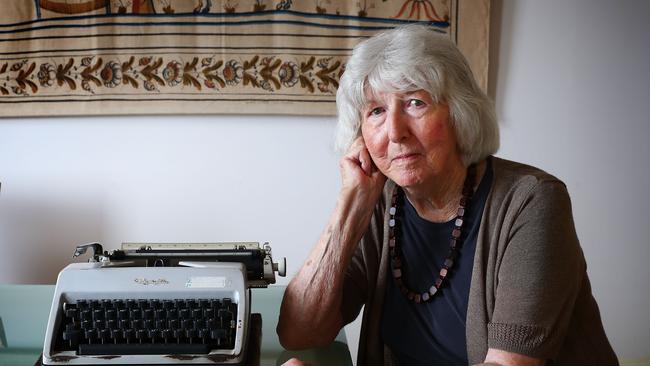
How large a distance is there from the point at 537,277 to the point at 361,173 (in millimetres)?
486

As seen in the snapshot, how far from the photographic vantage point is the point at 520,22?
2.41 meters

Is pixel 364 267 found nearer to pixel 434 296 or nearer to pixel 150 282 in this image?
pixel 434 296

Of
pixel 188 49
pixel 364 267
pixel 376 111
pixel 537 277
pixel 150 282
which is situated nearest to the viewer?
pixel 537 277

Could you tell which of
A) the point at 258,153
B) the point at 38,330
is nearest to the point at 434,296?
the point at 38,330

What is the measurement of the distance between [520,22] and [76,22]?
62.7 inches

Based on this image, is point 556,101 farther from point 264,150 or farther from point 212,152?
point 212,152

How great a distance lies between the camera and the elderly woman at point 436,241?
1.25m

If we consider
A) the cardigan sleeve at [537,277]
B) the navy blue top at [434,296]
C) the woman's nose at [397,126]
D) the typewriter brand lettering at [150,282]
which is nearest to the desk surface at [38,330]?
the navy blue top at [434,296]

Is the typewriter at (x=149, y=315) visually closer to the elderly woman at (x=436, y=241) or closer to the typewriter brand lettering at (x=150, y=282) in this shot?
the typewriter brand lettering at (x=150, y=282)

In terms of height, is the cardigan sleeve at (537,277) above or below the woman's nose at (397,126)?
below

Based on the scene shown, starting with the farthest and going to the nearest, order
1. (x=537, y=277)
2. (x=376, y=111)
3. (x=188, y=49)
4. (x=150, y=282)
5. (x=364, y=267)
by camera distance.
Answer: (x=188, y=49)
(x=364, y=267)
(x=376, y=111)
(x=150, y=282)
(x=537, y=277)

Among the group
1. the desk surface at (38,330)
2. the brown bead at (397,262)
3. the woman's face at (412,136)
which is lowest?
the desk surface at (38,330)

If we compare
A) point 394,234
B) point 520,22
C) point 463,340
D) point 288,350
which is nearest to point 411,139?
point 394,234

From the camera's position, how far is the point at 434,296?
146 centimetres
